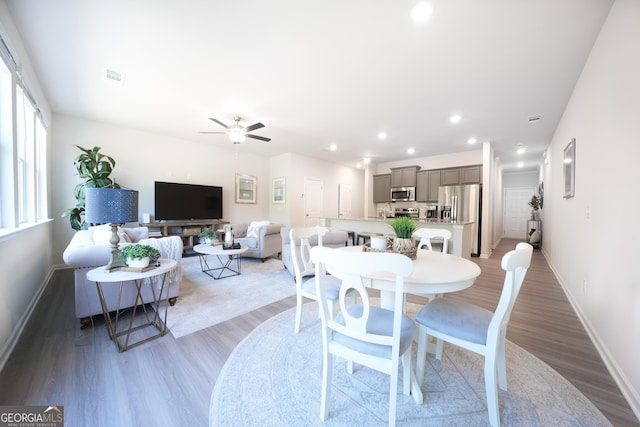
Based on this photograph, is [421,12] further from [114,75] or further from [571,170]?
[114,75]

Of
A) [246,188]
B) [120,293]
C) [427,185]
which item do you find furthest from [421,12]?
[246,188]

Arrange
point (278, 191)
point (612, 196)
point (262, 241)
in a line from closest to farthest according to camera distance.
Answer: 1. point (612, 196)
2. point (262, 241)
3. point (278, 191)

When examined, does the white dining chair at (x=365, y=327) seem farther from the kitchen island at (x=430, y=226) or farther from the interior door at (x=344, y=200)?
the interior door at (x=344, y=200)

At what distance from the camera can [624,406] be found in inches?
53.5

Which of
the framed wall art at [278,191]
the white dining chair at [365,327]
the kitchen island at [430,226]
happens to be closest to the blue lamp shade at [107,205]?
the white dining chair at [365,327]

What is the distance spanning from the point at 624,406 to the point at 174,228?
644 cm

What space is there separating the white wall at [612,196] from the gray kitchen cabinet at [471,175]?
331 cm

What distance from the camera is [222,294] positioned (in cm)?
296

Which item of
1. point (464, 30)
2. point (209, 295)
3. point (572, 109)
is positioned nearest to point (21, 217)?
point (209, 295)

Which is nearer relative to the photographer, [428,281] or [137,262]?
[428,281]

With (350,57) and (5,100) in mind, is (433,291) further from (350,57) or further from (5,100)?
(5,100)

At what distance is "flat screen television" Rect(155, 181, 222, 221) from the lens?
16.6 feet

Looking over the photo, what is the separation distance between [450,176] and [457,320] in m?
5.96

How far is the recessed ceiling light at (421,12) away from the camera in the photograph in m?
1.78
